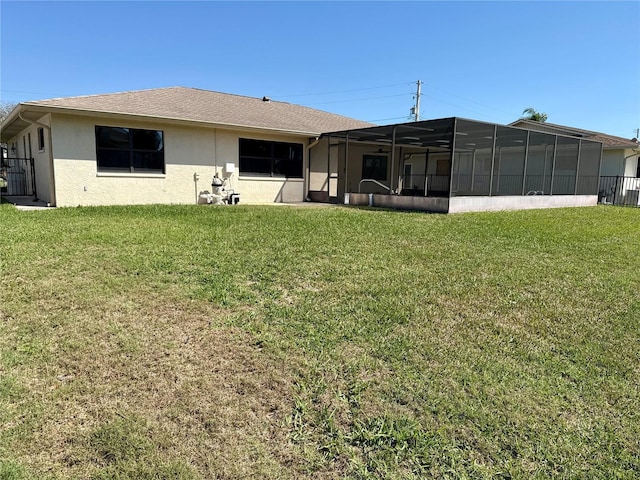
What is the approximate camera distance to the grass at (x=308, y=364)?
2258mm

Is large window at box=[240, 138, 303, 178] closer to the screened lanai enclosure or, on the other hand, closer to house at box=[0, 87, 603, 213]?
house at box=[0, 87, 603, 213]

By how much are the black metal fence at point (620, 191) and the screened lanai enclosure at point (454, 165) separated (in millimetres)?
2545

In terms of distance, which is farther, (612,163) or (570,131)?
(570,131)

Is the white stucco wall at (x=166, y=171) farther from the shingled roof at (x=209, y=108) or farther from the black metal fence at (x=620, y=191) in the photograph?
the black metal fence at (x=620, y=191)

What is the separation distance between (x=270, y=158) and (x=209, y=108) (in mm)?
2711

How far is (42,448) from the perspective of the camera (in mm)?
2193

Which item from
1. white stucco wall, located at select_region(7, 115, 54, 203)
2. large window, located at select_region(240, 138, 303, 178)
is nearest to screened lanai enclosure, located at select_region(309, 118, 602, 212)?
large window, located at select_region(240, 138, 303, 178)

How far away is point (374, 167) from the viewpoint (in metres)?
19.7

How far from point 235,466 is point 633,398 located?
273cm

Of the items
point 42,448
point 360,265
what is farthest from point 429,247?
point 42,448

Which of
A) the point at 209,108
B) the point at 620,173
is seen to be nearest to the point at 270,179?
the point at 209,108

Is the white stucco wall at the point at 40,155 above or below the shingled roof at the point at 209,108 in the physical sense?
below

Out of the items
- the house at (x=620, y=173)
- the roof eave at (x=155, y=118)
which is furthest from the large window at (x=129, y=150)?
the house at (x=620, y=173)

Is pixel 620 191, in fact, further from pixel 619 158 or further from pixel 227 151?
pixel 227 151
